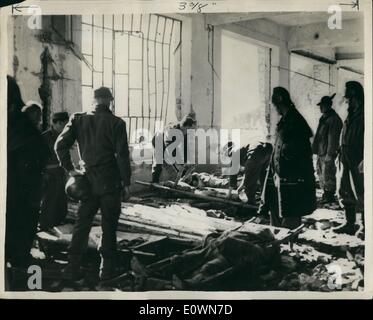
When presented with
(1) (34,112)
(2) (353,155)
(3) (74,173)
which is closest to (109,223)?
(3) (74,173)

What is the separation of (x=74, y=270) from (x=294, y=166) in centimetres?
74

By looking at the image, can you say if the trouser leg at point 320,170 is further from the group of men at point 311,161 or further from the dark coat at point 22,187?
the dark coat at point 22,187

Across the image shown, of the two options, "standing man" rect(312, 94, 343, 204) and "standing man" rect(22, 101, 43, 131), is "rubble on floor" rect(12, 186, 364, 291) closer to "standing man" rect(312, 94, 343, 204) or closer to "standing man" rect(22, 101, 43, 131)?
"standing man" rect(312, 94, 343, 204)

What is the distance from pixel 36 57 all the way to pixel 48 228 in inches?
20.6

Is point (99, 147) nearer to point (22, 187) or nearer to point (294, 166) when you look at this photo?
point (22, 187)

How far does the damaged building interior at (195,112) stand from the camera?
5.31ft

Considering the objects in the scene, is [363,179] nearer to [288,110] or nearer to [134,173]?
[288,110]

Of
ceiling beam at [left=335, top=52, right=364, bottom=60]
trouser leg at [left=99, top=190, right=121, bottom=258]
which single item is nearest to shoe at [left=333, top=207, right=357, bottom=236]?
ceiling beam at [left=335, top=52, right=364, bottom=60]

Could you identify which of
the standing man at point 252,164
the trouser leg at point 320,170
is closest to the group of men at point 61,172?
the standing man at point 252,164

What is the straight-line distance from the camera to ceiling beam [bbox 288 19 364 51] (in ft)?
5.32

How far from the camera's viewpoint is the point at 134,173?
1626 millimetres

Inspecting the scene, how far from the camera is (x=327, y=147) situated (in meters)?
1.63

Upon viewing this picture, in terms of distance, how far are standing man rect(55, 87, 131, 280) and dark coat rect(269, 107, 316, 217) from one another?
47 centimetres
